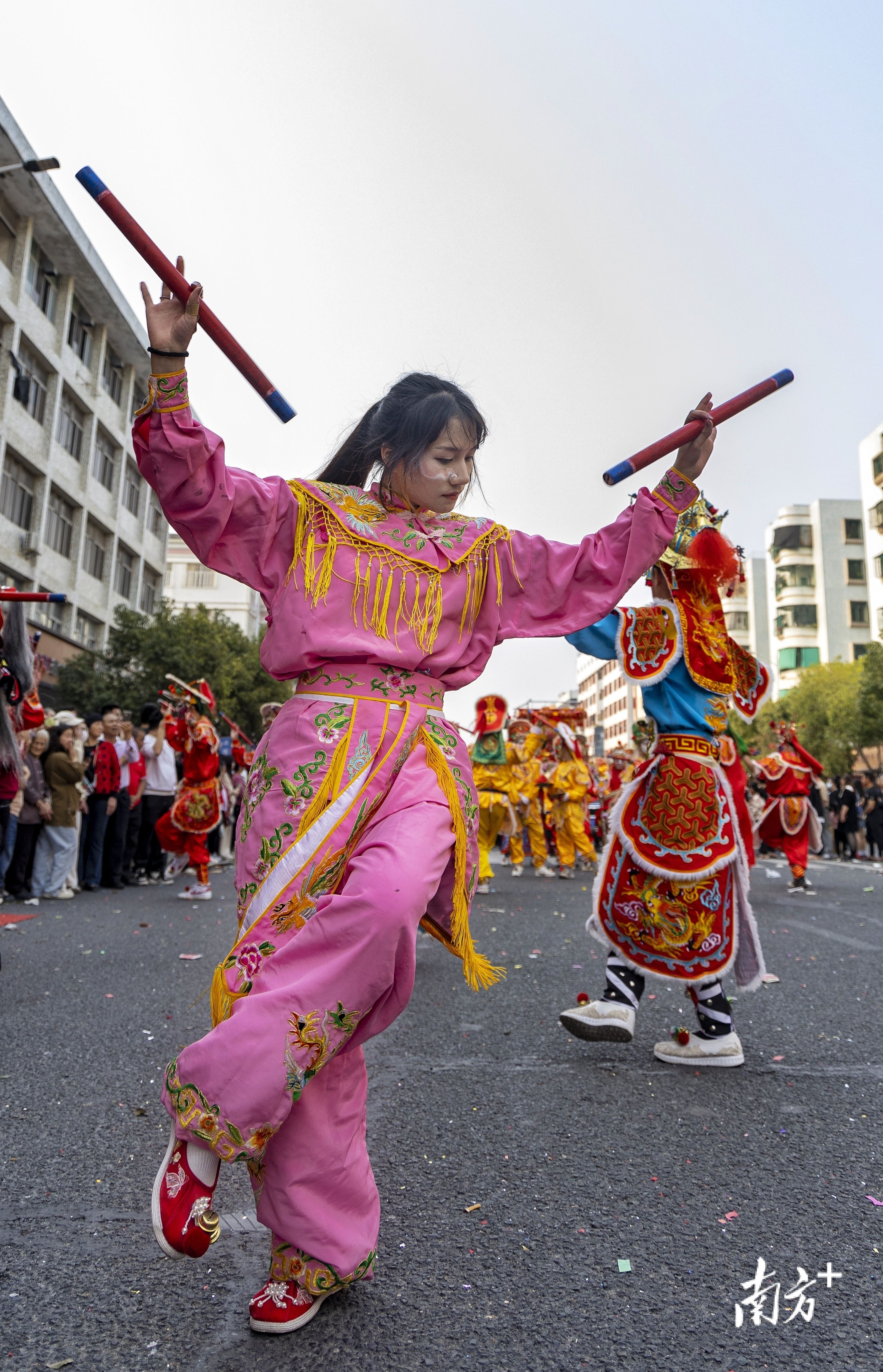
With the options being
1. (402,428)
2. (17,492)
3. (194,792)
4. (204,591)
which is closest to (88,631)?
(17,492)

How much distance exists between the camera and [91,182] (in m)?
2.21

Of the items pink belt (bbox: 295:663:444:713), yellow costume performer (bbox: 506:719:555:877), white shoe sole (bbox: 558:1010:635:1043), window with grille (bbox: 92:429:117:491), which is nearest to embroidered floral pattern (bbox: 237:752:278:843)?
pink belt (bbox: 295:663:444:713)

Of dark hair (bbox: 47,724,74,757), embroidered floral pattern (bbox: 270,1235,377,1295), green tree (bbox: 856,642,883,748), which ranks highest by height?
green tree (bbox: 856,642,883,748)

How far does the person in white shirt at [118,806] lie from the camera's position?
38.9ft

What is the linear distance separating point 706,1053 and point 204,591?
65.5 metres

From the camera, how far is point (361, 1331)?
6.25ft

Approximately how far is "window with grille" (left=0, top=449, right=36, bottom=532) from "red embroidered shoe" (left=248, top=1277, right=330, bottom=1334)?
92.5ft

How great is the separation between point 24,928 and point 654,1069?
5.82 metres

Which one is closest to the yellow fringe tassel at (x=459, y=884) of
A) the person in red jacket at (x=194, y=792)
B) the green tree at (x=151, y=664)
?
the person in red jacket at (x=194, y=792)

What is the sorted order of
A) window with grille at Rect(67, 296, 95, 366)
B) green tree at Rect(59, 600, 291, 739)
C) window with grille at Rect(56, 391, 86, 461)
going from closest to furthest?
1. green tree at Rect(59, 600, 291, 739)
2. window with grille at Rect(56, 391, 86, 461)
3. window with grille at Rect(67, 296, 95, 366)

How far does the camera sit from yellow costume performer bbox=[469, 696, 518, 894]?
11.2 m

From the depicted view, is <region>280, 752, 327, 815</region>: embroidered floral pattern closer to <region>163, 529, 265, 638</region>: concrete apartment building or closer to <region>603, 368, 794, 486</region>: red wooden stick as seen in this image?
<region>603, 368, 794, 486</region>: red wooden stick

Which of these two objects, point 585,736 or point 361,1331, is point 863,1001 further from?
point 585,736

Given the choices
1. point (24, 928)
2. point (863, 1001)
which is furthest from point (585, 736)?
point (863, 1001)
